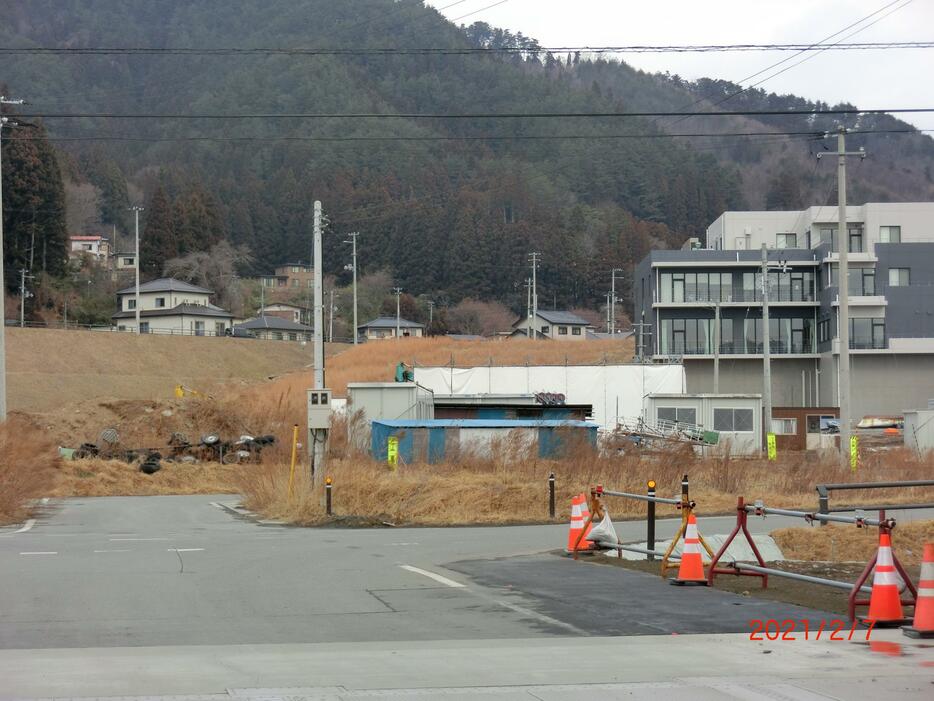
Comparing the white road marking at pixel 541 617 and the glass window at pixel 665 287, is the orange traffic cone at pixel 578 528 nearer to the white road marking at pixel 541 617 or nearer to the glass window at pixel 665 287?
the white road marking at pixel 541 617

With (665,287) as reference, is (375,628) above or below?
below

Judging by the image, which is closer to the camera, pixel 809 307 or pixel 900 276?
pixel 900 276

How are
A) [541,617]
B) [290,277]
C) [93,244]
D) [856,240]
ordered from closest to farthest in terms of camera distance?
[541,617], [856,240], [93,244], [290,277]

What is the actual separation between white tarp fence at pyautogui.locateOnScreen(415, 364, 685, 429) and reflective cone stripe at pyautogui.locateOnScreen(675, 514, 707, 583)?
167ft

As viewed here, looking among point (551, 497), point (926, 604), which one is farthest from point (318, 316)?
point (926, 604)

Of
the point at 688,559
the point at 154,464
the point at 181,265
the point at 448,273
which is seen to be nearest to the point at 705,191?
the point at 448,273

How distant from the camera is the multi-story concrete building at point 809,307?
270 feet

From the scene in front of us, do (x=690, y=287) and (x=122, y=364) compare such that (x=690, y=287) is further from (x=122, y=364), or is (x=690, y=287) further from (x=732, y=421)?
(x=122, y=364)

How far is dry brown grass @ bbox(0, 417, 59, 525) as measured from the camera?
27.2m

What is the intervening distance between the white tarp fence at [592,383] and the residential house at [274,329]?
196 feet

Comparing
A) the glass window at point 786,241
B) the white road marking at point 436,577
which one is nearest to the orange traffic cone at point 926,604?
the white road marking at point 436,577

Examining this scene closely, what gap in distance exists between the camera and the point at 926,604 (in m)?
9.98

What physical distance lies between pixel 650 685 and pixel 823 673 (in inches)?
57.6

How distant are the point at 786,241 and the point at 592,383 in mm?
34737
